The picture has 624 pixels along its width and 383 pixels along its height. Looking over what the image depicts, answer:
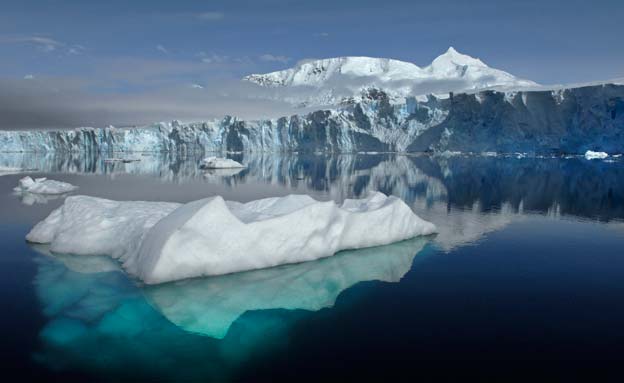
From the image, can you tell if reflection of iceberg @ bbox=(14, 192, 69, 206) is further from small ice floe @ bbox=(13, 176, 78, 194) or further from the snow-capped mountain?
the snow-capped mountain

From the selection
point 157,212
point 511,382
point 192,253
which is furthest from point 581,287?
point 157,212

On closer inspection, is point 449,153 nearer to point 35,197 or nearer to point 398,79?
point 35,197

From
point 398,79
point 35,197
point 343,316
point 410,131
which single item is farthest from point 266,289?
point 398,79

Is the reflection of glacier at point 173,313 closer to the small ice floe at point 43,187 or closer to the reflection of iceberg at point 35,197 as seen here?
the reflection of iceberg at point 35,197

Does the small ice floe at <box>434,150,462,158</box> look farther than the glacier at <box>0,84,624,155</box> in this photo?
Yes

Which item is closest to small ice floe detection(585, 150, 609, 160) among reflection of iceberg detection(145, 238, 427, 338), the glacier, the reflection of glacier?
the glacier
